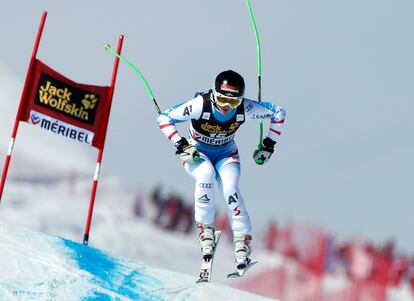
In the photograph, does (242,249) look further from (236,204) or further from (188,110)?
(188,110)

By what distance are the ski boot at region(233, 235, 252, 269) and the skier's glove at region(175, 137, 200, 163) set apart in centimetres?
104

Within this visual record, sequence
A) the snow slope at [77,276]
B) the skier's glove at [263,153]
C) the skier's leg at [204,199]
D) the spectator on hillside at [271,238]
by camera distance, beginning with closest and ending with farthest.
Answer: the snow slope at [77,276] < the skier's leg at [204,199] < the skier's glove at [263,153] < the spectator on hillside at [271,238]

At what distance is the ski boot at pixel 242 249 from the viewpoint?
396 inches

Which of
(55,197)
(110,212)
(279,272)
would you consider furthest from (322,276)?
(55,197)

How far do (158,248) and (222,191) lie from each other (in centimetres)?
2310

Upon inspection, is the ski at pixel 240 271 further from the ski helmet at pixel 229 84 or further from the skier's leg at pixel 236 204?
the ski helmet at pixel 229 84

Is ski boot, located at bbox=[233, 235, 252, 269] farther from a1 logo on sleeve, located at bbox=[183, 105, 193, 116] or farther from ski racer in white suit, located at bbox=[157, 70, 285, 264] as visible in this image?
a1 logo on sleeve, located at bbox=[183, 105, 193, 116]

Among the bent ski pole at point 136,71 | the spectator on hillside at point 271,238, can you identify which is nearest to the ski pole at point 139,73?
the bent ski pole at point 136,71

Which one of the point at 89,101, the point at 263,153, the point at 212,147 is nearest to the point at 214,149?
the point at 212,147

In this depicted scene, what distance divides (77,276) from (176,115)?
6.75 feet

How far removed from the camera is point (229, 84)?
380 inches

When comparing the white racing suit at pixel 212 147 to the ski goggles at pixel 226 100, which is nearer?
the ski goggles at pixel 226 100

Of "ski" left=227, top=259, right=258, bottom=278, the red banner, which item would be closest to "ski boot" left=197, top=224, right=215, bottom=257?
"ski" left=227, top=259, right=258, bottom=278

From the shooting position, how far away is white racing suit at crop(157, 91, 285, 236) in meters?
9.96
